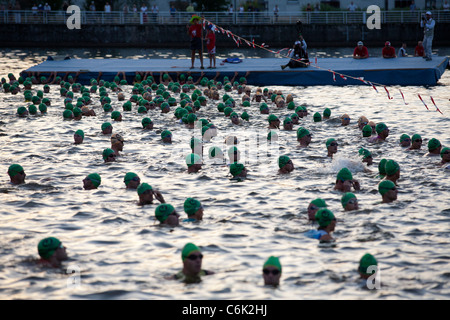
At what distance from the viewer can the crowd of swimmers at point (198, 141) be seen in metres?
7.91

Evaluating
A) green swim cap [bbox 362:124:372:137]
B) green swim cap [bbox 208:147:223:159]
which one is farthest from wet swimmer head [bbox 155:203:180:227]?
green swim cap [bbox 362:124:372:137]

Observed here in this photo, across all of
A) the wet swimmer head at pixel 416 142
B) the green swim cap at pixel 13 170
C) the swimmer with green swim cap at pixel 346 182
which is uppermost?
the wet swimmer head at pixel 416 142

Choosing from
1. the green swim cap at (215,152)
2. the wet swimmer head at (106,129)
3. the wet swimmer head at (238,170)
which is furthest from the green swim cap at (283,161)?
the wet swimmer head at (106,129)

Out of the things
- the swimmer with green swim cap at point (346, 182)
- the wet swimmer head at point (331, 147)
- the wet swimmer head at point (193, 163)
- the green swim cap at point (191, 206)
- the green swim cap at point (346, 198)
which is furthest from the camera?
the wet swimmer head at point (331, 147)

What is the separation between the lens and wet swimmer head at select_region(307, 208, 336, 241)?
8578mm

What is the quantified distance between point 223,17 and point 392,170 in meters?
34.5

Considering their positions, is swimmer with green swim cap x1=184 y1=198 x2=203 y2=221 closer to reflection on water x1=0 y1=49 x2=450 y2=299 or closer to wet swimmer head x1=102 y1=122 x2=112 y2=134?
reflection on water x1=0 y1=49 x2=450 y2=299

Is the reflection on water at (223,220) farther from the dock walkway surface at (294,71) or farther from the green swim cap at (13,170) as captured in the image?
the dock walkway surface at (294,71)

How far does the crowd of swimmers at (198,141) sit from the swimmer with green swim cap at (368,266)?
12mm

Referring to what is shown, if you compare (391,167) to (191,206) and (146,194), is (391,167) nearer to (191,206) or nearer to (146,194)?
(191,206)

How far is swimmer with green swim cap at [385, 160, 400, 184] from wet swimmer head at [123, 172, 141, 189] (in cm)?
469

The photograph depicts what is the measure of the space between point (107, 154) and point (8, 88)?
12.8 metres

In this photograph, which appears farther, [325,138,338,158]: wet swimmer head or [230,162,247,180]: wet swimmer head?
[325,138,338,158]: wet swimmer head

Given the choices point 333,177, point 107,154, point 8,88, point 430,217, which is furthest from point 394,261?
point 8,88
